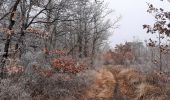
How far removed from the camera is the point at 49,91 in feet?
57.3

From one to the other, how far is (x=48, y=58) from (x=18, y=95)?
8270 mm

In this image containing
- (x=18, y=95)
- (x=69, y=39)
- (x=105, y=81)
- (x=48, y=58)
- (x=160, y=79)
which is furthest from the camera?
(x=69, y=39)

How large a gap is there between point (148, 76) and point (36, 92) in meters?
6.93

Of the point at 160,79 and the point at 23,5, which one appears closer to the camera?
the point at 160,79

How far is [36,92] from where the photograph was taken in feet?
56.5

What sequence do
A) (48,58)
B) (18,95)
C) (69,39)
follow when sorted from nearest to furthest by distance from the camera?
(18,95), (48,58), (69,39)

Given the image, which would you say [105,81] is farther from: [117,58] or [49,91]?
[117,58]

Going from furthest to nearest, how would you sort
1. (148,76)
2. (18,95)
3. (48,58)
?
(48,58) < (148,76) < (18,95)

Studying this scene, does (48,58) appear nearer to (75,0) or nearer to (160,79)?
(75,0)

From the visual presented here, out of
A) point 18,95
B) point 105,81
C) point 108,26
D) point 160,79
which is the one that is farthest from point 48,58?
point 108,26

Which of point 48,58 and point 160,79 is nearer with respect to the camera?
point 160,79

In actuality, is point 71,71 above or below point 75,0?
below

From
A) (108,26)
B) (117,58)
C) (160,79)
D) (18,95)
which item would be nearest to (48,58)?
(160,79)

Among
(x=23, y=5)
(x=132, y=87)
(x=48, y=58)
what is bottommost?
(x=132, y=87)
